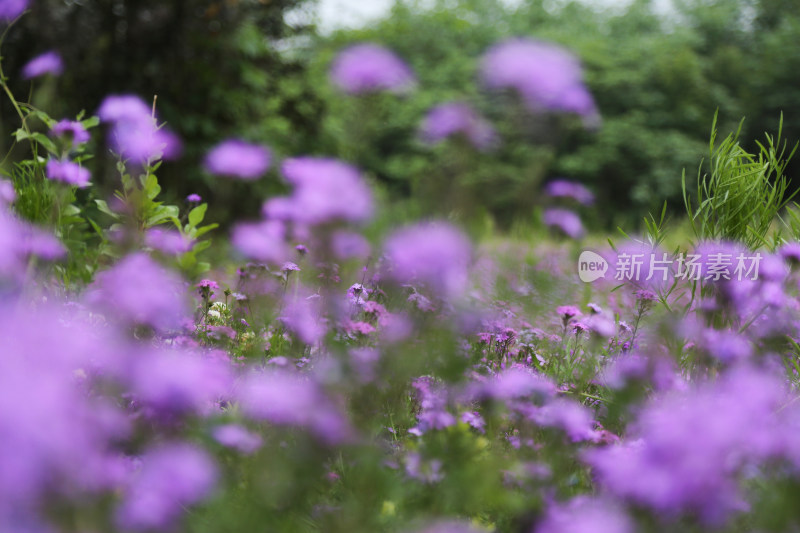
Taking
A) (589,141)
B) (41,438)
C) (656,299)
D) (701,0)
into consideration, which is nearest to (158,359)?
(41,438)

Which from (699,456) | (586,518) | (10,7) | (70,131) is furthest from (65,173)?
(699,456)

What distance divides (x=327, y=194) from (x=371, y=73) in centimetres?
35

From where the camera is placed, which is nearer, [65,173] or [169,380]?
[169,380]

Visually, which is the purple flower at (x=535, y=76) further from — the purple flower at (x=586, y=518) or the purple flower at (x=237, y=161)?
the purple flower at (x=586, y=518)

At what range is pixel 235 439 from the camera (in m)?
1.27

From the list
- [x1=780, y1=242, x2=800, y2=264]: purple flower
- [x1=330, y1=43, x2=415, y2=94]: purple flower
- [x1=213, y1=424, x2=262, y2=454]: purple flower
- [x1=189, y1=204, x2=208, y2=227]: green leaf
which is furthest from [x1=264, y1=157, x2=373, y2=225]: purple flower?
[x1=780, y1=242, x2=800, y2=264]: purple flower

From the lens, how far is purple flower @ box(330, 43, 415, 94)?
1364 mm

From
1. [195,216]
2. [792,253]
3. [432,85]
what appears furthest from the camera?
[432,85]

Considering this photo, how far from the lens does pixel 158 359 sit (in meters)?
1.07

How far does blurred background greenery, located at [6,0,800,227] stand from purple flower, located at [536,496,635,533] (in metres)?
0.69

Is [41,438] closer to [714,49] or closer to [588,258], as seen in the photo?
[588,258]

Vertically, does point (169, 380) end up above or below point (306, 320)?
above

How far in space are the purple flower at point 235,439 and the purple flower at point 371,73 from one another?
83 centimetres

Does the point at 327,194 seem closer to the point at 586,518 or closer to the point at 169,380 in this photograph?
the point at 169,380
